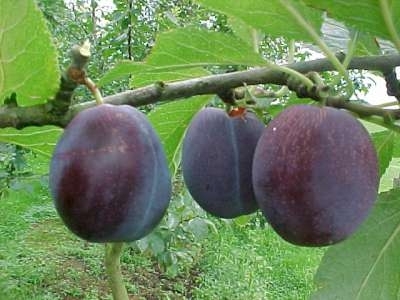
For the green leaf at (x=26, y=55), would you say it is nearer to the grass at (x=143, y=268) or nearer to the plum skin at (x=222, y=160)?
the plum skin at (x=222, y=160)

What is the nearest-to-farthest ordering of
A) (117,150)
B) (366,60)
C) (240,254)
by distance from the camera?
(117,150) → (366,60) → (240,254)

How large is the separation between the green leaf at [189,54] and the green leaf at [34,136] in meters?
0.08

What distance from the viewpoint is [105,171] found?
1.94 feet

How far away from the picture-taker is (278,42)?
507cm

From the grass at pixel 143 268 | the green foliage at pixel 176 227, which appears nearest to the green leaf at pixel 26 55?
the green foliage at pixel 176 227

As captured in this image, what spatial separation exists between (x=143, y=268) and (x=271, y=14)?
15.5 feet

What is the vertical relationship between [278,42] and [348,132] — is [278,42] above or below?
below

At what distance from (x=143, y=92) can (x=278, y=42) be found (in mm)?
4488

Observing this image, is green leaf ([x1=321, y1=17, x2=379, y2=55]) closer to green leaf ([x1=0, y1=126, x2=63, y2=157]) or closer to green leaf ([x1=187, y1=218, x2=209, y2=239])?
green leaf ([x1=0, y1=126, x2=63, y2=157])

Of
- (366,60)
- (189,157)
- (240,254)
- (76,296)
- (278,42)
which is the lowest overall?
(240,254)

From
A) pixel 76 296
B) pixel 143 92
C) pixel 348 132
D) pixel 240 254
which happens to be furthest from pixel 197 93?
pixel 240 254

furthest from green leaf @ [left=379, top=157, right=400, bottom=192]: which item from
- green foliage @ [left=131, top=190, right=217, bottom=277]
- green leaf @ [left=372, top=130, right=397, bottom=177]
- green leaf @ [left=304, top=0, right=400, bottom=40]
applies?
green foliage @ [left=131, top=190, right=217, bottom=277]

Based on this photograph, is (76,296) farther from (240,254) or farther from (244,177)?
(244,177)

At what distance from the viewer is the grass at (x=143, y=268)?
4.93 metres
